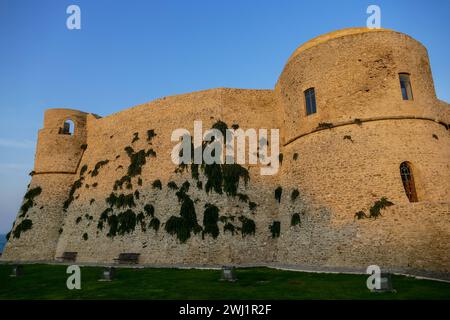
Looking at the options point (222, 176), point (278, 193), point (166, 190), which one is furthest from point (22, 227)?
point (278, 193)

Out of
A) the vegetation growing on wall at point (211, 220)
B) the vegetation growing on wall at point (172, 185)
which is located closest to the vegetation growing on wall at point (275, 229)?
the vegetation growing on wall at point (211, 220)

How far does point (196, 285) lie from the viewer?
40.0 feet

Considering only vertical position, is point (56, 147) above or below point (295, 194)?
above

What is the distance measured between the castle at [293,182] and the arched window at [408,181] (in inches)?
2.2

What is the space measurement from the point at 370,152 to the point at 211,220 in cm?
1046

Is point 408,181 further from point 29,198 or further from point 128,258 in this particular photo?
Result: point 29,198

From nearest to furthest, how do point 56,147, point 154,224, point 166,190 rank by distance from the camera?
point 154,224 < point 166,190 < point 56,147

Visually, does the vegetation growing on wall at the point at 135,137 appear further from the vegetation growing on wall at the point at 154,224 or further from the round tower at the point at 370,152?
the round tower at the point at 370,152

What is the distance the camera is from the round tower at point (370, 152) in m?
15.0

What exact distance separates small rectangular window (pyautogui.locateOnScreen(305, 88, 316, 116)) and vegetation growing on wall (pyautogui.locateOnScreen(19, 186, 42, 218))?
24567 millimetres

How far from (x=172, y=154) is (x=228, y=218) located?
7.17m

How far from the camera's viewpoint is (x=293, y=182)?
20281 millimetres
